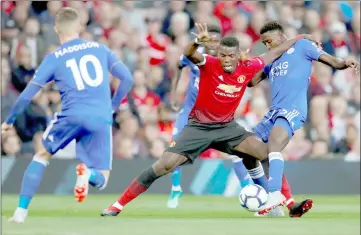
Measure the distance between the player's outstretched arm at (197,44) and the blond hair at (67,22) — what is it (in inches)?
46.5

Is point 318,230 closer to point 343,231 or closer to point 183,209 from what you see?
point 343,231

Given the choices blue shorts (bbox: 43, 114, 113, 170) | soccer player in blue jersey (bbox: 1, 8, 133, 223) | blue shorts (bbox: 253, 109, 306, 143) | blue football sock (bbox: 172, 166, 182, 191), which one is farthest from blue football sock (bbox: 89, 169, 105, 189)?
blue football sock (bbox: 172, 166, 182, 191)

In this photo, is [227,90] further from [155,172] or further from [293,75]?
[155,172]

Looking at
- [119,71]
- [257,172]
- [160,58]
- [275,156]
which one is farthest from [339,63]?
[160,58]

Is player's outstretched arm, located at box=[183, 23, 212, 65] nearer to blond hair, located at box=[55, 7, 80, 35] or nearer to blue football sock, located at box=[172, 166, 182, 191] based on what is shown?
blond hair, located at box=[55, 7, 80, 35]

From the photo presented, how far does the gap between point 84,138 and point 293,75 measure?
8.21ft

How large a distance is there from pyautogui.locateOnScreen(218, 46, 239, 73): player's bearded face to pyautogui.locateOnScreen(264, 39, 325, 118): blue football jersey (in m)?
0.77

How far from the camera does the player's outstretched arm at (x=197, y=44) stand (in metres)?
10.1

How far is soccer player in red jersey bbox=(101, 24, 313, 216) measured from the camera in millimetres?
10766

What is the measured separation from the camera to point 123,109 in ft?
54.5

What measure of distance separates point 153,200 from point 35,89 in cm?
510

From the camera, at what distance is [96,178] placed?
34.4ft

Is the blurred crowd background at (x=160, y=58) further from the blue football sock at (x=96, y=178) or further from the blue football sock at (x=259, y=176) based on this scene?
the blue football sock at (x=96, y=178)

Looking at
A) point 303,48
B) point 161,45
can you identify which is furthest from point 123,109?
point 303,48
